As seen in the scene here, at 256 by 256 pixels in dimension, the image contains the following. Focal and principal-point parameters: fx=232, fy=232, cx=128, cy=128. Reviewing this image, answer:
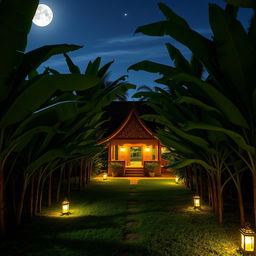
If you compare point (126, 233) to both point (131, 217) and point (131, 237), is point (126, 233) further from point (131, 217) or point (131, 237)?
point (131, 217)

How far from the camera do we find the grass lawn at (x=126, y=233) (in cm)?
366

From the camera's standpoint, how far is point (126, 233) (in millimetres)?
4496

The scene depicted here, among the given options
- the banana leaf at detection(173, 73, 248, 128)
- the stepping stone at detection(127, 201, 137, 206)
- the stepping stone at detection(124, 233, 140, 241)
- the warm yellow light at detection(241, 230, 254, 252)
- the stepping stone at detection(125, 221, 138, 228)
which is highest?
the banana leaf at detection(173, 73, 248, 128)

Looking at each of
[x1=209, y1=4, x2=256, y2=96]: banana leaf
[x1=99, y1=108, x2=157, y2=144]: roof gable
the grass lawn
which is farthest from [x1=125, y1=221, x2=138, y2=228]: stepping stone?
[x1=99, y1=108, x2=157, y2=144]: roof gable

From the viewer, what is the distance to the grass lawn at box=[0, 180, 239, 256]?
366 centimetres

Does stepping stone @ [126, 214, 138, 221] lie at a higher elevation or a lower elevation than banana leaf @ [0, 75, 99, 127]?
lower

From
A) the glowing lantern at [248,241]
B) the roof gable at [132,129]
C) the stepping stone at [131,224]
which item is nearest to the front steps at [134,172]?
the roof gable at [132,129]

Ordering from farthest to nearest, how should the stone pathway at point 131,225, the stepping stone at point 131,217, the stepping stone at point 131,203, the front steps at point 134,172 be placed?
the front steps at point 134,172 → the stepping stone at point 131,203 → the stepping stone at point 131,217 → the stone pathway at point 131,225

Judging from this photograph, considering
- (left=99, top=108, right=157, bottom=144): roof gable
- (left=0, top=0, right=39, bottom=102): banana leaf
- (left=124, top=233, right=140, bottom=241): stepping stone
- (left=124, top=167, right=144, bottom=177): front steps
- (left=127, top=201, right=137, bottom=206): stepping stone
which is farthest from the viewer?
(left=124, top=167, right=144, bottom=177): front steps

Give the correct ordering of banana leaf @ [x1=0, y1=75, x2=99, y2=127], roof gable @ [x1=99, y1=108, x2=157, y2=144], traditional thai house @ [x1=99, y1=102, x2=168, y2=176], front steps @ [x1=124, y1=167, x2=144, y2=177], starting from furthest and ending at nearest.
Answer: front steps @ [x1=124, y1=167, x2=144, y2=177] → roof gable @ [x1=99, y1=108, x2=157, y2=144] → traditional thai house @ [x1=99, y1=102, x2=168, y2=176] → banana leaf @ [x1=0, y1=75, x2=99, y2=127]

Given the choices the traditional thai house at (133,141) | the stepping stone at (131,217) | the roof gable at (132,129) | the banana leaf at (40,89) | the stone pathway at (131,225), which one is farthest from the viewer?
the roof gable at (132,129)

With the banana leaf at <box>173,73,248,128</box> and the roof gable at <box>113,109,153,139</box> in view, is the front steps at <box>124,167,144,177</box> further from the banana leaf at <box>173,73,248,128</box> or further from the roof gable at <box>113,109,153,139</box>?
the banana leaf at <box>173,73,248,128</box>

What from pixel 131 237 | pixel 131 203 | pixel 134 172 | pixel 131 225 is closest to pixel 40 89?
pixel 131 237

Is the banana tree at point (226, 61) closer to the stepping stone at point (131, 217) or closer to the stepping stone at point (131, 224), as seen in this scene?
the stepping stone at point (131, 224)
